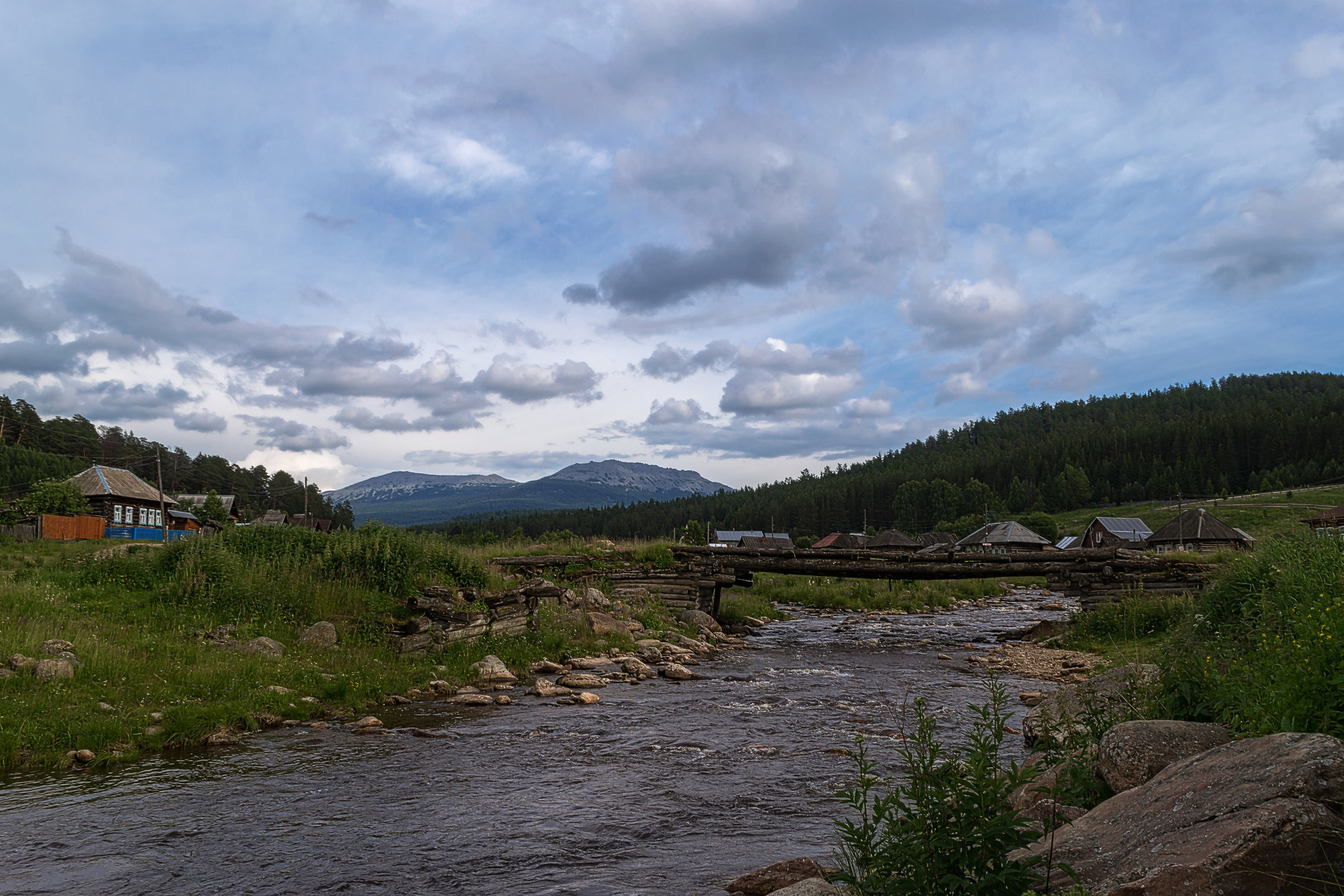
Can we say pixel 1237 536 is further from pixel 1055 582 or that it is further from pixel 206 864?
pixel 206 864

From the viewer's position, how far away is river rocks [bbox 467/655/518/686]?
14.9m

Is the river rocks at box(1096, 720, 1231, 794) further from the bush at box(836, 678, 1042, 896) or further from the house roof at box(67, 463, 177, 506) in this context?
the house roof at box(67, 463, 177, 506)

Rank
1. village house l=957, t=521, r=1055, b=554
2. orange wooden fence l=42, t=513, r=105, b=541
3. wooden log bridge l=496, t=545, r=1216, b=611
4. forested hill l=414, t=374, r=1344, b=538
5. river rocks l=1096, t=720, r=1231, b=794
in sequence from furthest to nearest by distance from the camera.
→ 1. forested hill l=414, t=374, r=1344, b=538
2. village house l=957, t=521, r=1055, b=554
3. orange wooden fence l=42, t=513, r=105, b=541
4. wooden log bridge l=496, t=545, r=1216, b=611
5. river rocks l=1096, t=720, r=1231, b=794

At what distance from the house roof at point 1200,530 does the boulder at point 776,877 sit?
69.3 meters

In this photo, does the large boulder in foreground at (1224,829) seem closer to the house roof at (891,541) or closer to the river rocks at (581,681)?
the river rocks at (581,681)

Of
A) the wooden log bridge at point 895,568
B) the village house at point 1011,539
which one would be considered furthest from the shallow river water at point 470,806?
the village house at point 1011,539

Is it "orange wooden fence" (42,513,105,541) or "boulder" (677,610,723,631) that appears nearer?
"boulder" (677,610,723,631)

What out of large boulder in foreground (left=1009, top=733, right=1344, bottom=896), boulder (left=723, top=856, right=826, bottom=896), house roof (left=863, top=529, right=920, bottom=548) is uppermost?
large boulder in foreground (left=1009, top=733, right=1344, bottom=896)

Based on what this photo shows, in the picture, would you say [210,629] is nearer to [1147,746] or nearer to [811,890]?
[811,890]

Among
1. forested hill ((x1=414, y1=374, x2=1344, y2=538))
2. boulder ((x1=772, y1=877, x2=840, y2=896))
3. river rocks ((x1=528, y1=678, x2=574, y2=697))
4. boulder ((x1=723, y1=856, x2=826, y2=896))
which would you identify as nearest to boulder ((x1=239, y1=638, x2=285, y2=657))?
river rocks ((x1=528, y1=678, x2=574, y2=697))

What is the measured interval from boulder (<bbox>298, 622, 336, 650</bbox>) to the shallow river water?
317 centimetres

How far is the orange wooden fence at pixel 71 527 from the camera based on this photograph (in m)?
40.8

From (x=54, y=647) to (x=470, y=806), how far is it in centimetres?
857

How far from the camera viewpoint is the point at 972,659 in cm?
2059
